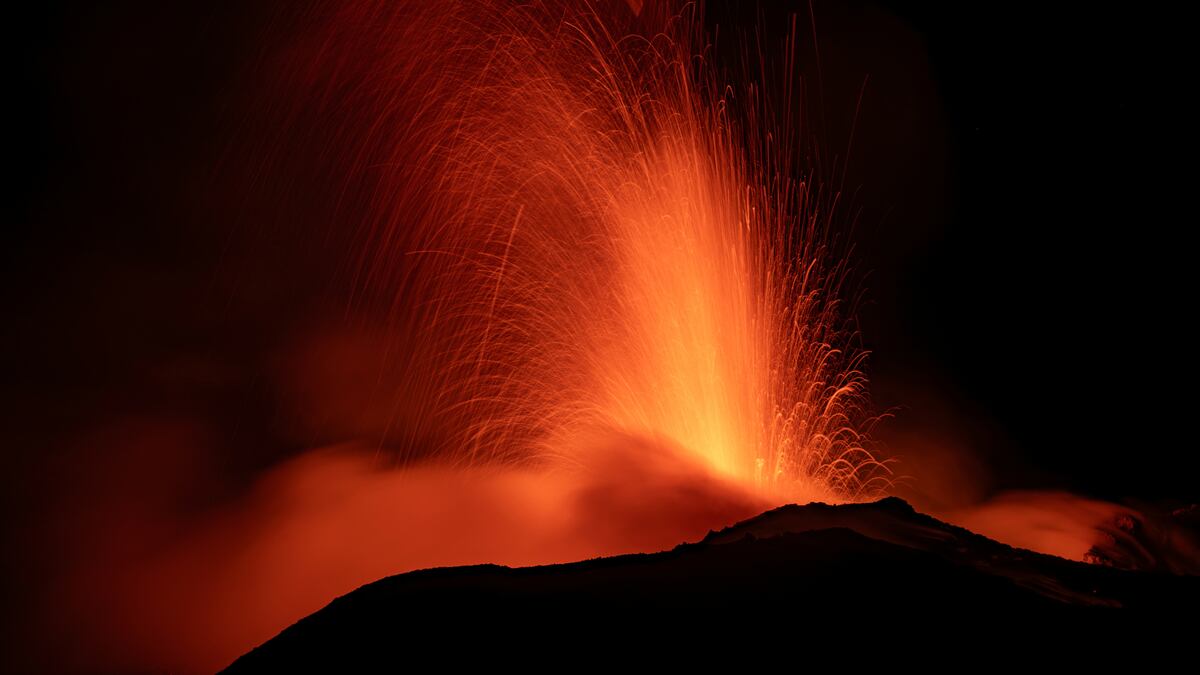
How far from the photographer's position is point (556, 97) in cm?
997

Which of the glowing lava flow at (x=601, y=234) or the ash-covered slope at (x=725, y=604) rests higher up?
the glowing lava flow at (x=601, y=234)

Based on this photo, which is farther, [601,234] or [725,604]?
[601,234]

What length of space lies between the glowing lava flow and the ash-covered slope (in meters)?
5.02

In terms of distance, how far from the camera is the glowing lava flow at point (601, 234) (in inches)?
370

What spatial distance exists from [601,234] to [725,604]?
7474 millimetres

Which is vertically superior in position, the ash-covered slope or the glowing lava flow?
the glowing lava flow

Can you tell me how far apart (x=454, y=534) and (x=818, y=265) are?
9784mm

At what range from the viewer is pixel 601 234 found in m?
10.0

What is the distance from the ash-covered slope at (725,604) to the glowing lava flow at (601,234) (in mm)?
5018

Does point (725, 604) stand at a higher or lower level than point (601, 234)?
lower

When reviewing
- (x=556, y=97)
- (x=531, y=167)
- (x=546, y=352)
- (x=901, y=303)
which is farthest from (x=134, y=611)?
(x=901, y=303)

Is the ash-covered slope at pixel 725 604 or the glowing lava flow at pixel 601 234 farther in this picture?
the glowing lava flow at pixel 601 234

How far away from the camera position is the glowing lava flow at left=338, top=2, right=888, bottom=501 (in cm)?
940

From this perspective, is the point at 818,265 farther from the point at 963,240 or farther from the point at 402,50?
the point at 402,50
